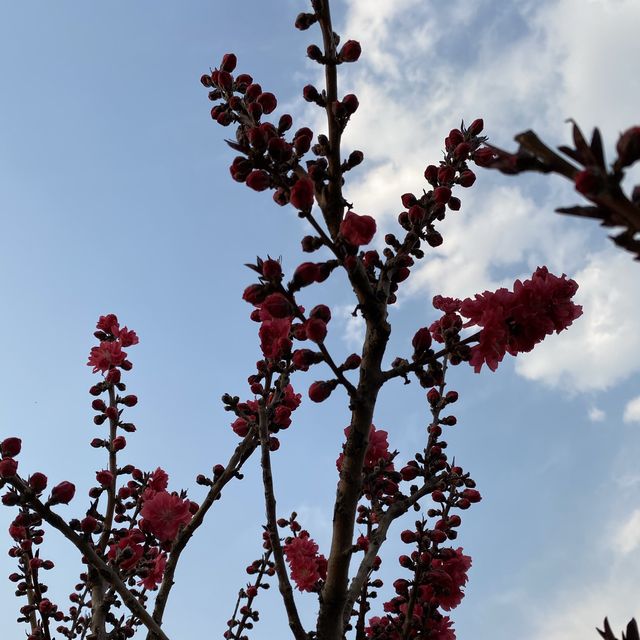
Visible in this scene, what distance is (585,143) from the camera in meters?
1.44

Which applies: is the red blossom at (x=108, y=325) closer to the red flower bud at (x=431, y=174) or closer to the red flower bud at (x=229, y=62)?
the red flower bud at (x=229, y=62)

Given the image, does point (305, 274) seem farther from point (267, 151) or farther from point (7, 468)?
point (7, 468)

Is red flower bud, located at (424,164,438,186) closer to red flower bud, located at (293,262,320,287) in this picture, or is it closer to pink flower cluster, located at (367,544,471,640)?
red flower bud, located at (293,262,320,287)

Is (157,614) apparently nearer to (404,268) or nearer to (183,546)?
(183,546)

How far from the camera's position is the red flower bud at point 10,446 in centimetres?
313

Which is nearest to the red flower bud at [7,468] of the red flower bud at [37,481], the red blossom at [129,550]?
the red flower bud at [37,481]

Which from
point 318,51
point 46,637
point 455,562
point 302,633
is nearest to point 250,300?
point 318,51

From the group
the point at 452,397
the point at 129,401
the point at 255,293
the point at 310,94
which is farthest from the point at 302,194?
the point at 129,401

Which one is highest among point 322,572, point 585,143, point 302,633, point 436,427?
point 436,427

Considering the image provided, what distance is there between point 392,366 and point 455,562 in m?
1.86

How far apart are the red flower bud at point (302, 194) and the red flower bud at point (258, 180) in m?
0.24

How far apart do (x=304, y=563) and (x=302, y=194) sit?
116 inches

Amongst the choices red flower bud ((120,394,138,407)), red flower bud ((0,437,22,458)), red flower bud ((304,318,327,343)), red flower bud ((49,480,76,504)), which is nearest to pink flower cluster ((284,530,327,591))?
red flower bud ((120,394,138,407))

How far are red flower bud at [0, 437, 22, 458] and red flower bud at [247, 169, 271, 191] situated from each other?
1846 millimetres
